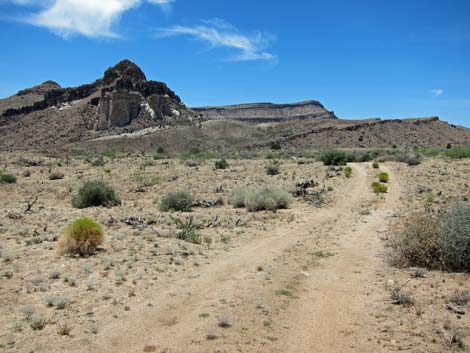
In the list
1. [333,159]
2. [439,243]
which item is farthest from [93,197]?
[333,159]

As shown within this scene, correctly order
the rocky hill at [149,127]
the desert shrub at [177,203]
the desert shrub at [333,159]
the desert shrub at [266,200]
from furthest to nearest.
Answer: the rocky hill at [149,127], the desert shrub at [333,159], the desert shrub at [177,203], the desert shrub at [266,200]

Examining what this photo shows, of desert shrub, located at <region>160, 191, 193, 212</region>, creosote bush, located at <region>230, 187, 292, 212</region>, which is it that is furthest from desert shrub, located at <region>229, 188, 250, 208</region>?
desert shrub, located at <region>160, 191, 193, 212</region>

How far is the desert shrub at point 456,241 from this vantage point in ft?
28.4

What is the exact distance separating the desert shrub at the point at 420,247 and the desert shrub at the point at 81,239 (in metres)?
7.33

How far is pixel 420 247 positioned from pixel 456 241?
0.98 metres

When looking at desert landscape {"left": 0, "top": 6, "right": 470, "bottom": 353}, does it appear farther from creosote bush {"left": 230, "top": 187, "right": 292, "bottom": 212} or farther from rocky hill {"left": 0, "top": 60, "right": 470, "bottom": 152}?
rocky hill {"left": 0, "top": 60, "right": 470, "bottom": 152}

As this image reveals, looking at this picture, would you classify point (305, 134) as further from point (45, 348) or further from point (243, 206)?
point (45, 348)

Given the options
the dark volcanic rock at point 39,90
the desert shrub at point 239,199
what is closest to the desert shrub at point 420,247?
the desert shrub at point 239,199

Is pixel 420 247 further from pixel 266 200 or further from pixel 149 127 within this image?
pixel 149 127

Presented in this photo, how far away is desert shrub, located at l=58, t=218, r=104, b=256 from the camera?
1127 cm

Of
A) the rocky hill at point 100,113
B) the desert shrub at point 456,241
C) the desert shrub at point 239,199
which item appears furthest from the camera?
the rocky hill at point 100,113

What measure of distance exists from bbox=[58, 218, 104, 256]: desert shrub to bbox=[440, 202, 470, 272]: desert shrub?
8.25 m

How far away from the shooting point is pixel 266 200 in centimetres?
1900

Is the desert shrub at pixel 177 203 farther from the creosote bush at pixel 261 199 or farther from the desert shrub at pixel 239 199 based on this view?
the creosote bush at pixel 261 199
